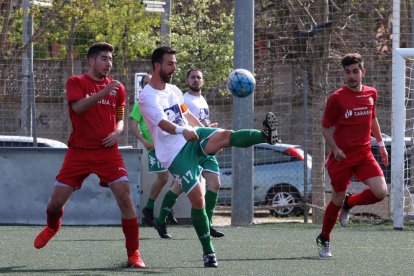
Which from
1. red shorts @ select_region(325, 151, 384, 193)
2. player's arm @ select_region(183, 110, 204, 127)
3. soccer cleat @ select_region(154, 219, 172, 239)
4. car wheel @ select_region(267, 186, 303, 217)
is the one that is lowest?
car wheel @ select_region(267, 186, 303, 217)

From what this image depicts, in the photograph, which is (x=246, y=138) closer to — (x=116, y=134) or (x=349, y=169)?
(x=116, y=134)

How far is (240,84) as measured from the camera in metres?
10.3

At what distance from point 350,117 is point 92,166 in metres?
2.69

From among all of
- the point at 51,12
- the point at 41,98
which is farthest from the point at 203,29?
the point at 41,98

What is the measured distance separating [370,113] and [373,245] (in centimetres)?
181

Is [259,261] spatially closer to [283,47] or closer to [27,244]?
[27,244]

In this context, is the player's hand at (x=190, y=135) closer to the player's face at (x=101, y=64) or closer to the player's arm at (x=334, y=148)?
the player's face at (x=101, y=64)

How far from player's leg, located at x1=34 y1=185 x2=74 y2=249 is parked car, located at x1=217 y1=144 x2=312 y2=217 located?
8.30m

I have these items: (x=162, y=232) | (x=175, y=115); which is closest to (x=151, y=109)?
(x=175, y=115)

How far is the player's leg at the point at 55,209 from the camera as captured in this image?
30.7 feet

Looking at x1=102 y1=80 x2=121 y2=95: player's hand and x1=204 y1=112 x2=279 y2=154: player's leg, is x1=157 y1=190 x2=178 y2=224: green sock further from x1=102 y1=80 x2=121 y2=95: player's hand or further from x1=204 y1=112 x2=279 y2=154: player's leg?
x1=102 y1=80 x2=121 y2=95: player's hand

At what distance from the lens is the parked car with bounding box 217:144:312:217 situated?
18297mm

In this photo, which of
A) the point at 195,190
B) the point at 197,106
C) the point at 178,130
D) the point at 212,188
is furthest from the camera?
the point at 197,106

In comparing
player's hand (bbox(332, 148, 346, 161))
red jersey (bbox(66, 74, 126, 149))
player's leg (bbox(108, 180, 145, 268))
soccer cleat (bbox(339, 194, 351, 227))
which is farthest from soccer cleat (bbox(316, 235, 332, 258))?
red jersey (bbox(66, 74, 126, 149))
